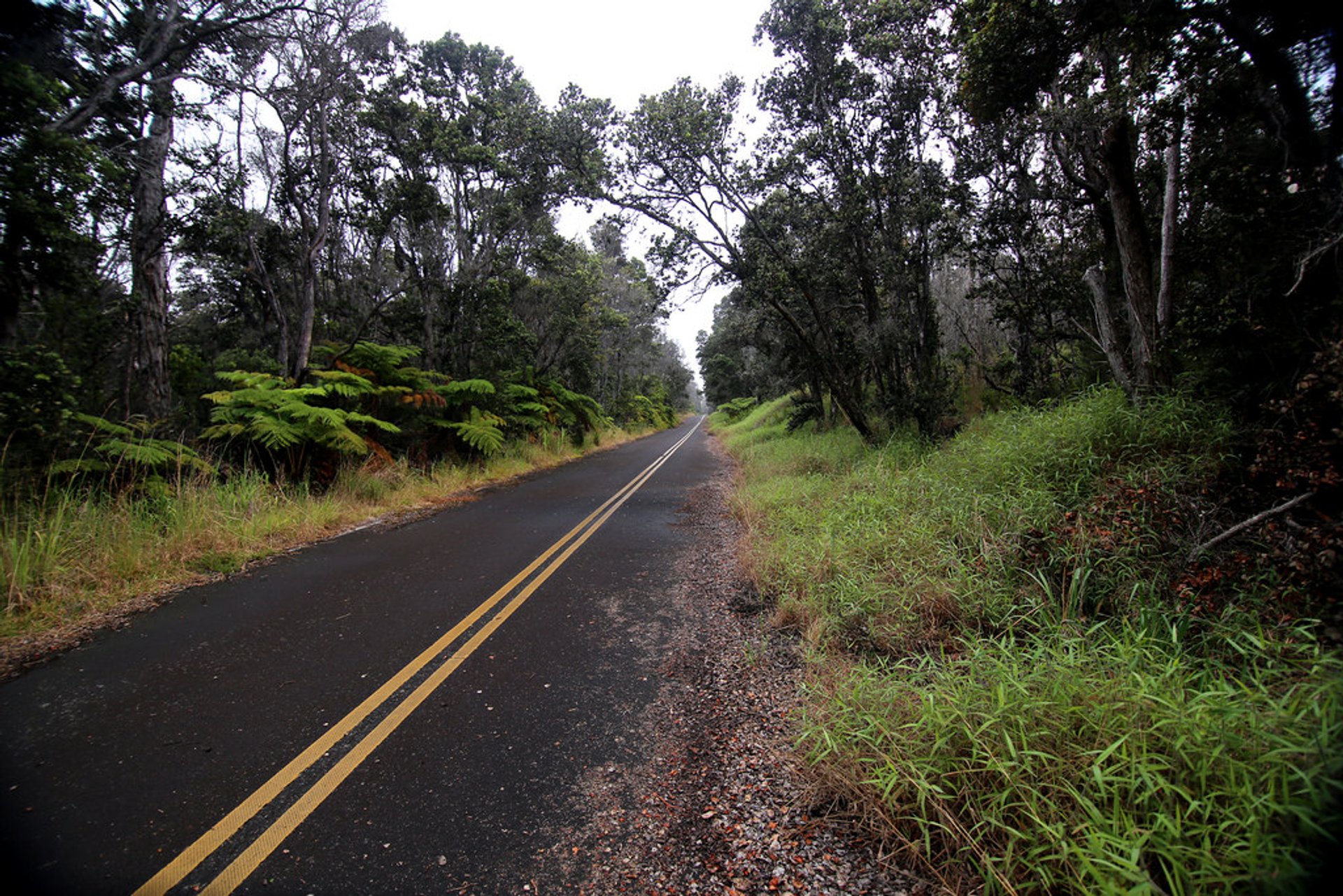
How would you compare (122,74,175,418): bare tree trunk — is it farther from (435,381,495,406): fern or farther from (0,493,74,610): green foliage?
(435,381,495,406): fern

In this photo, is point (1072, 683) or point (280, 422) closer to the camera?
point (1072, 683)

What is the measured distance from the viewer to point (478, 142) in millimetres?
12945

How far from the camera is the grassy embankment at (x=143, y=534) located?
159 inches

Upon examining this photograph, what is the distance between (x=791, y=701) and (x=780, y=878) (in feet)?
3.68

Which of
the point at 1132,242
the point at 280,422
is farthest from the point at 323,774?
the point at 1132,242

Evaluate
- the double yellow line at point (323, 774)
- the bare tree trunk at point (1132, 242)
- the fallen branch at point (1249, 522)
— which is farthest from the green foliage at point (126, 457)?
the bare tree trunk at point (1132, 242)

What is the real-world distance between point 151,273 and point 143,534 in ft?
19.0

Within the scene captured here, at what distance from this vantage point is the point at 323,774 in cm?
230

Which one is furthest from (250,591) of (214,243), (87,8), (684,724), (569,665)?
(214,243)

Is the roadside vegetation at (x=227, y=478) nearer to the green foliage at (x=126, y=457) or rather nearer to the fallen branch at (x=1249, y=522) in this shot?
the green foliage at (x=126, y=457)

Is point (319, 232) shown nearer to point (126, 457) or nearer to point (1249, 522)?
point (126, 457)

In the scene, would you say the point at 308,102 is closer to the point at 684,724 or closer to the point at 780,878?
the point at 684,724

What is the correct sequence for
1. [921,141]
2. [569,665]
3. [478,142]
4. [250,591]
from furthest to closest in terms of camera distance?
1. [478,142]
2. [921,141]
3. [250,591]
4. [569,665]

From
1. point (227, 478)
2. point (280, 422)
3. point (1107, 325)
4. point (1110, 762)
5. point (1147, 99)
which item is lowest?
point (1110, 762)
